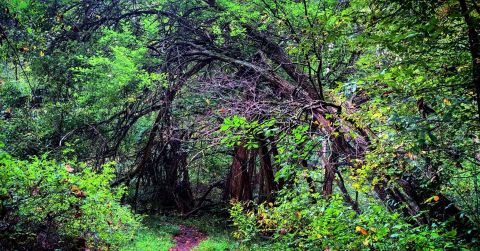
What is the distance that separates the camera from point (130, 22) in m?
8.62

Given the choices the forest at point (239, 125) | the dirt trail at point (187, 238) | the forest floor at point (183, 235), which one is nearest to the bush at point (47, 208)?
the forest at point (239, 125)

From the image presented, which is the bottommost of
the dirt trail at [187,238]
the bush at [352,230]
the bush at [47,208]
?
the dirt trail at [187,238]

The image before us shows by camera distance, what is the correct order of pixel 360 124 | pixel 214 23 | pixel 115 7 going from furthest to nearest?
pixel 115 7 → pixel 214 23 → pixel 360 124

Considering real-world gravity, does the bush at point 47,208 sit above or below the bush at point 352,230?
above

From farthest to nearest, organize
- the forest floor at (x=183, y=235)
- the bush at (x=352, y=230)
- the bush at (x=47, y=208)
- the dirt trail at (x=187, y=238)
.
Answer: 1. the dirt trail at (x=187, y=238)
2. the forest floor at (x=183, y=235)
3. the bush at (x=47, y=208)
4. the bush at (x=352, y=230)

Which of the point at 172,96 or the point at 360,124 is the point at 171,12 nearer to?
the point at 172,96

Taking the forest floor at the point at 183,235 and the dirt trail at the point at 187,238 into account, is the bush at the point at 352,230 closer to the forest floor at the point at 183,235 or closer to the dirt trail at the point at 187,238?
the forest floor at the point at 183,235

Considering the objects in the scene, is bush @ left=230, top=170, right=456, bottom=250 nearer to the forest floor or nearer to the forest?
the forest

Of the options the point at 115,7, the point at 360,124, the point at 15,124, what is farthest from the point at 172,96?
the point at 360,124

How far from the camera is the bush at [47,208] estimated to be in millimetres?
3406

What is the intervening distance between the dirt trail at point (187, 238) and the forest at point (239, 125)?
0.06 metres

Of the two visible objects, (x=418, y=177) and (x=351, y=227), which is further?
(x=418, y=177)

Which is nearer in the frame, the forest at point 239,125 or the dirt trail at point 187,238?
the forest at point 239,125

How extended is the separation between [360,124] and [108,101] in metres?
5.22
